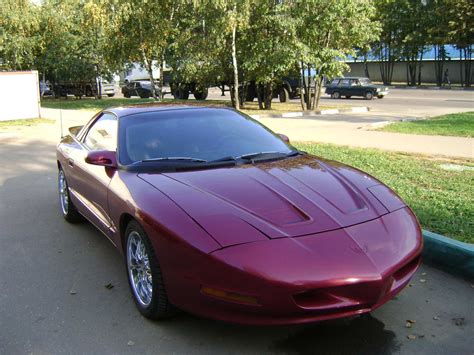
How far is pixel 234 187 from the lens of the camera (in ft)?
11.7

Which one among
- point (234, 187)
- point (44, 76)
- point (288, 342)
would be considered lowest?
point (288, 342)

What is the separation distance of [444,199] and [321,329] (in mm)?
3286

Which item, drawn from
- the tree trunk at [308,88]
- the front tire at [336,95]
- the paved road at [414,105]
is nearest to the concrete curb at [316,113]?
the paved road at [414,105]

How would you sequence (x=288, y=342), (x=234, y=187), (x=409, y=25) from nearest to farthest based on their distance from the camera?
1. (x=288, y=342)
2. (x=234, y=187)
3. (x=409, y=25)

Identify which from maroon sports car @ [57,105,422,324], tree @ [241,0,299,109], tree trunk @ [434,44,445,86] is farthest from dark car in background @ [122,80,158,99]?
maroon sports car @ [57,105,422,324]

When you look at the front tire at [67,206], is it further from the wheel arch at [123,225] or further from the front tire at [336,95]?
the front tire at [336,95]

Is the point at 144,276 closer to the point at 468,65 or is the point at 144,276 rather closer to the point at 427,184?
the point at 427,184

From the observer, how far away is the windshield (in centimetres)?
424

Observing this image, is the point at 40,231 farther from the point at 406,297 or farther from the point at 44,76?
the point at 44,76

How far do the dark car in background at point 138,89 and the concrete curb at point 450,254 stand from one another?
102 feet

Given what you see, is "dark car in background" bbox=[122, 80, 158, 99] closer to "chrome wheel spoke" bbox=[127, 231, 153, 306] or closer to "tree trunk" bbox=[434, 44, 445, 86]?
"tree trunk" bbox=[434, 44, 445, 86]

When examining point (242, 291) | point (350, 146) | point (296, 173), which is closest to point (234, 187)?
point (296, 173)

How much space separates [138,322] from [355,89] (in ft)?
101

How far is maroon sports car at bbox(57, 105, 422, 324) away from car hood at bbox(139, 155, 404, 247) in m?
0.01
